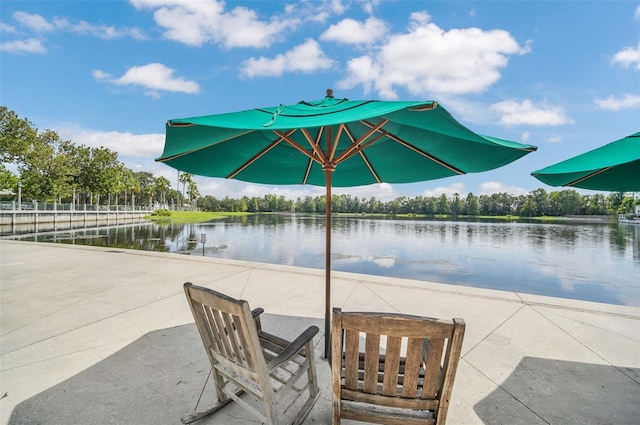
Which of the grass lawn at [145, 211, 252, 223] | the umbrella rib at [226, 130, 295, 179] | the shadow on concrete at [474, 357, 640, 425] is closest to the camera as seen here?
the shadow on concrete at [474, 357, 640, 425]

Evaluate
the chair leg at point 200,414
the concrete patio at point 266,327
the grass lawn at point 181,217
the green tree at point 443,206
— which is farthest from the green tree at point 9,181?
the green tree at point 443,206

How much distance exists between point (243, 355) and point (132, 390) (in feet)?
4.28

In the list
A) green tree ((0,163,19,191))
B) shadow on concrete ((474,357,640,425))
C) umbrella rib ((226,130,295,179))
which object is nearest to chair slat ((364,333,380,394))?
shadow on concrete ((474,357,640,425))

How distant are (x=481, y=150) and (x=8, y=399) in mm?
4231

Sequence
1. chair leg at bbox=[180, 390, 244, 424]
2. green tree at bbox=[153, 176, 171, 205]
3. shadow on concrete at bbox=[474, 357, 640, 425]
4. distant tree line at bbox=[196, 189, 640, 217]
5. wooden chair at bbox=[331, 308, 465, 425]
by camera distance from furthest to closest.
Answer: distant tree line at bbox=[196, 189, 640, 217] < green tree at bbox=[153, 176, 171, 205] < shadow on concrete at bbox=[474, 357, 640, 425] < chair leg at bbox=[180, 390, 244, 424] < wooden chair at bbox=[331, 308, 465, 425]

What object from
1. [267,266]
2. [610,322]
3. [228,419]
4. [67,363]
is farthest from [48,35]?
[610,322]

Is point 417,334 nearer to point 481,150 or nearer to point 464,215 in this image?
point 481,150

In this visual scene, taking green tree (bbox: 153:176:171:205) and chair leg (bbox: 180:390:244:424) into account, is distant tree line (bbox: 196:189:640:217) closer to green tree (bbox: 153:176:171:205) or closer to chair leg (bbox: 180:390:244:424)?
green tree (bbox: 153:176:171:205)

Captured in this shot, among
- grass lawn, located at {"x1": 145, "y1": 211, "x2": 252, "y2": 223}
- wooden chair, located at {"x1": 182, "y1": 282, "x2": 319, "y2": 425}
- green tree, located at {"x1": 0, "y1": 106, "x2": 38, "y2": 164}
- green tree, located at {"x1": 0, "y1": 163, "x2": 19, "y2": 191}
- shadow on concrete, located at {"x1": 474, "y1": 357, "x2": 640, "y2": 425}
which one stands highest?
green tree, located at {"x1": 0, "y1": 106, "x2": 38, "y2": 164}

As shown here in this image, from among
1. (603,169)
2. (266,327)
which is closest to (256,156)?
(266,327)

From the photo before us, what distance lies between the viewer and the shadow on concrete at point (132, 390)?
1.92 m

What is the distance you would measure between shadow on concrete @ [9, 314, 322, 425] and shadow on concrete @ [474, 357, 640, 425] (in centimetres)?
225

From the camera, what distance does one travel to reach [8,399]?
2.09m

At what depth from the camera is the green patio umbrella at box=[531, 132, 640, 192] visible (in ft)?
6.34
